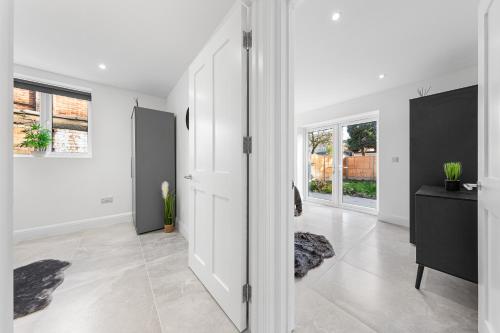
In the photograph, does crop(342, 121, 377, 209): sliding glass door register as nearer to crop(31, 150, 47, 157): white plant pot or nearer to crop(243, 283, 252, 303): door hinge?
crop(243, 283, 252, 303): door hinge

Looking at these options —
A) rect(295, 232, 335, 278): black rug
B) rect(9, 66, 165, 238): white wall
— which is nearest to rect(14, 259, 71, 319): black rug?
rect(9, 66, 165, 238): white wall

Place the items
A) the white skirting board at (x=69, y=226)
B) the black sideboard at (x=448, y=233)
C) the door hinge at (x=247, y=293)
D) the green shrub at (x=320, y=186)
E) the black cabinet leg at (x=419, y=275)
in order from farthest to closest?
the green shrub at (x=320, y=186)
the white skirting board at (x=69, y=226)
the black cabinet leg at (x=419, y=275)
the black sideboard at (x=448, y=233)
the door hinge at (x=247, y=293)

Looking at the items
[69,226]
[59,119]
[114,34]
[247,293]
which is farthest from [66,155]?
[247,293]

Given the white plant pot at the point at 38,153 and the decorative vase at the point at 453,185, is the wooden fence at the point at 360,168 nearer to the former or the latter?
the decorative vase at the point at 453,185

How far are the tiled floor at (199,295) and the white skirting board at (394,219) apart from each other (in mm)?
909

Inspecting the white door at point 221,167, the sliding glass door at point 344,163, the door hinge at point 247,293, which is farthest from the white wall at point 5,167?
the sliding glass door at point 344,163

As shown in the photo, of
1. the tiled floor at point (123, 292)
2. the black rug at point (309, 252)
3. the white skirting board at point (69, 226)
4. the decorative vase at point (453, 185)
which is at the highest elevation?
the decorative vase at point (453, 185)

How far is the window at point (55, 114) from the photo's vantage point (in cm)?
261

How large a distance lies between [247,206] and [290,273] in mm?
470

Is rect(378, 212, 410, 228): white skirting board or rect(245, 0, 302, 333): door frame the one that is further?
rect(378, 212, 410, 228): white skirting board

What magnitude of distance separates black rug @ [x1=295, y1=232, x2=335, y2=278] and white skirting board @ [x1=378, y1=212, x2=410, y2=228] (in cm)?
168

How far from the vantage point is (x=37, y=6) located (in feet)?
5.19

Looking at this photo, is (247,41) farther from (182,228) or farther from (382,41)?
(182,228)

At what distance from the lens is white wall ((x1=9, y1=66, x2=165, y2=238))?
2.58 meters
